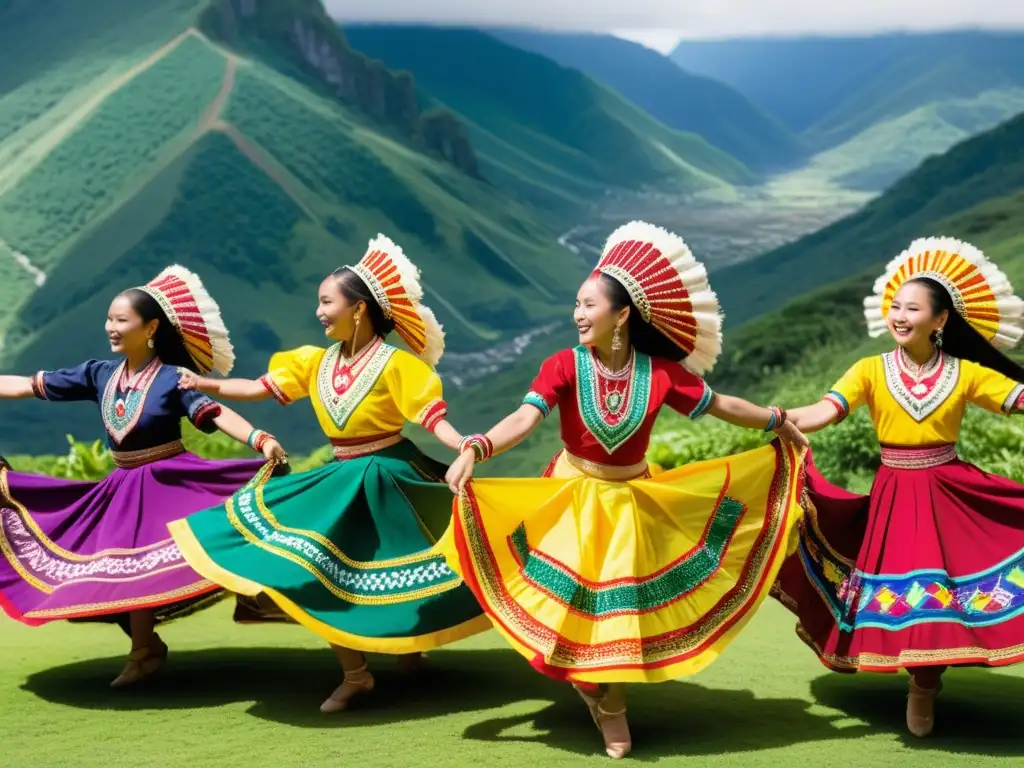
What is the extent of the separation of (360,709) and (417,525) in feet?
2.12

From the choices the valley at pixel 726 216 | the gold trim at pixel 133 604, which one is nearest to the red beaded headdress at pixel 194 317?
the gold trim at pixel 133 604

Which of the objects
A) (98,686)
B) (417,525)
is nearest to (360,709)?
(417,525)

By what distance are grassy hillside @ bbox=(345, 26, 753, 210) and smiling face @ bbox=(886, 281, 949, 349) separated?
859 cm

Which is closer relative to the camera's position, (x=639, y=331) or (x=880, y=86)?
(x=639, y=331)

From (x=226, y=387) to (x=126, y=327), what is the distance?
0.42 metres

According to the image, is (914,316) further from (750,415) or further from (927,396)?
(750,415)

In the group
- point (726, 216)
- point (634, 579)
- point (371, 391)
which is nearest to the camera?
Answer: point (634, 579)

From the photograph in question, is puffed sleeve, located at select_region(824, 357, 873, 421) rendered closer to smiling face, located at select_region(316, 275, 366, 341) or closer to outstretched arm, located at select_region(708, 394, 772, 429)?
outstretched arm, located at select_region(708, 394, 772, 429)

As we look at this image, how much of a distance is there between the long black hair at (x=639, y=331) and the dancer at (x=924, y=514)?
0.48 meters

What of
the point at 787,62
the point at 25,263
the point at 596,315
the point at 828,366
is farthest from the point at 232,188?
the point at 596,315

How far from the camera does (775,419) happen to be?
4426mm

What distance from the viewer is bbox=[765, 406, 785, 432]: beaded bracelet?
4.42 m

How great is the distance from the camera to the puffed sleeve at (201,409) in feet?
16.3

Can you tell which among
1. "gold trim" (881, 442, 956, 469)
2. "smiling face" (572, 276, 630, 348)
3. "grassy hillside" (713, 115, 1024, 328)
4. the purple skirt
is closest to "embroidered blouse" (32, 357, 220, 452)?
the purple skirt
